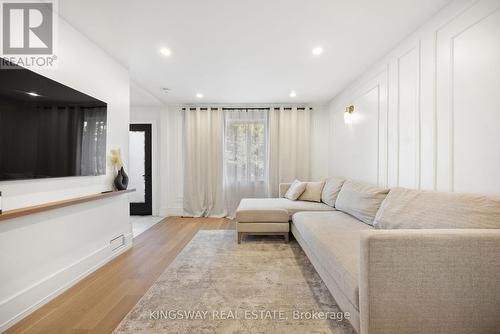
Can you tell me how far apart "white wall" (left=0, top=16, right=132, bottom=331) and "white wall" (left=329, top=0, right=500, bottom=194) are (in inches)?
131

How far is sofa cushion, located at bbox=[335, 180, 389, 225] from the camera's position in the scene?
2.34 meters

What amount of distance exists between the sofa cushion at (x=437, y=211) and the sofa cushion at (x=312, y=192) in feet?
5.30

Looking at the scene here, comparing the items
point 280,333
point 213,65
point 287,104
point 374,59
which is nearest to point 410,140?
point 374,59

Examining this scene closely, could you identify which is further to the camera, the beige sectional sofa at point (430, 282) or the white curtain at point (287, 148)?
the white curtain at point (287, 148)

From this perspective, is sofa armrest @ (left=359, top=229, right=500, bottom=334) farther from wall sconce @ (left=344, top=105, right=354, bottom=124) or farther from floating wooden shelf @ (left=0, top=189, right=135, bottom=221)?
wall sconce @ (left=344, top=105, right=354, bottom=124)

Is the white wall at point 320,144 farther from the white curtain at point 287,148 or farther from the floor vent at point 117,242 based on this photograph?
the floor vent at point 117,242

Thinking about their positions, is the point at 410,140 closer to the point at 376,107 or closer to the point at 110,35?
the point at 376,107

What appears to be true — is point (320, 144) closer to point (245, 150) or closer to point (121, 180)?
point (245, 150)

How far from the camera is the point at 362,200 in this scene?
8.20ft

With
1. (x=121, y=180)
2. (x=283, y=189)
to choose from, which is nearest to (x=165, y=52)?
(x=121, y=180)

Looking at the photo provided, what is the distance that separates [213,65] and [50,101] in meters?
1.79

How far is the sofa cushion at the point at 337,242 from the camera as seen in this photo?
1394 millimetres

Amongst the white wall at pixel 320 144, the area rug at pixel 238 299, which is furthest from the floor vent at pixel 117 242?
the white wall at pixel 320 144

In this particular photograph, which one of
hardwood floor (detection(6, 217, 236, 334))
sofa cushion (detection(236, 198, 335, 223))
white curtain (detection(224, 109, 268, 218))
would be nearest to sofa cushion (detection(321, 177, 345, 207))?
sofa cushion (detection(236, 198, 335, 223))
